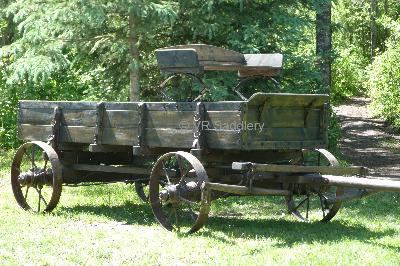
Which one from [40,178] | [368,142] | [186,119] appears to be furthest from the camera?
[368,142]

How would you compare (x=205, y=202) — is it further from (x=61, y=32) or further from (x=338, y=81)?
(x=338, y=81)

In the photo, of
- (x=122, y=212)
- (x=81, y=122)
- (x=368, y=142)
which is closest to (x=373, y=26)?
(x=368, y=142)

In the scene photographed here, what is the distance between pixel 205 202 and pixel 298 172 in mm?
1298

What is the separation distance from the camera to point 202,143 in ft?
26.4

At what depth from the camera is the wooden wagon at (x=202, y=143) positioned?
25.3 feet

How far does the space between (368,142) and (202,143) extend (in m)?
13.3

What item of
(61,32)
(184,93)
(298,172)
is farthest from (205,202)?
(61,32)

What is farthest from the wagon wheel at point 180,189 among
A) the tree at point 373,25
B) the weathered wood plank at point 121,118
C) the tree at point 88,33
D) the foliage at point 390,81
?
the tree at point 373,25

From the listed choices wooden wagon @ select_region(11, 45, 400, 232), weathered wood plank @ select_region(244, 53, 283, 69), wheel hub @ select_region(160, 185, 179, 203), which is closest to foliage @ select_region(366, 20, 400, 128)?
wooden wagon @ select_region(11, 45, 400, 232)

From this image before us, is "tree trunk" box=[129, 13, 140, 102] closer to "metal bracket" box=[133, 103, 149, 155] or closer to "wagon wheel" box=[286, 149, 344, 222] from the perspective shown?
"metal bracket" box=[133, 103, 149, 155]

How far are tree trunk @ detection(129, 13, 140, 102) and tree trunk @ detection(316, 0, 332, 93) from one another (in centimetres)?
394

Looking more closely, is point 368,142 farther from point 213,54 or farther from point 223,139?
point 223,139

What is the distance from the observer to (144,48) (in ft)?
42.2

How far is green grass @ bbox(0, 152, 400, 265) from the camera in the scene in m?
6.75
